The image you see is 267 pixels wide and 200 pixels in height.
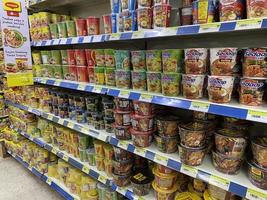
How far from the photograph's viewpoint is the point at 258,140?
3.25 feet

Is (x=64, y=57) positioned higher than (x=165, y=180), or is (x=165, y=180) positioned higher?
(x=64, y=57)

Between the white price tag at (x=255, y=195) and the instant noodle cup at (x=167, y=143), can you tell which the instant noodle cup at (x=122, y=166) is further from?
the white price tag at (x=255, y=195)

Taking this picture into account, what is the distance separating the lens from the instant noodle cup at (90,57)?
1.61 m

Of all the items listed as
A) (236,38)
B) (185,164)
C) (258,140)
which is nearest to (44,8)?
(236,38)

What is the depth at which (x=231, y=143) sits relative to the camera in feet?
3.26

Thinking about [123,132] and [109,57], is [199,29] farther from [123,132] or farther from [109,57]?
[123,132]

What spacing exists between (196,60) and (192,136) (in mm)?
367

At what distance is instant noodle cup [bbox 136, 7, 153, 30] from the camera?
119 centimetres

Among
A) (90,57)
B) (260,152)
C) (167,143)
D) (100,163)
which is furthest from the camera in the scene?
(100,163)

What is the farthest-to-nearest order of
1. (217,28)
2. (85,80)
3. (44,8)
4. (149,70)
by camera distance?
(44,8)
(85,80)
(149,70)
(217,28)

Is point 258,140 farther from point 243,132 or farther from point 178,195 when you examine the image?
point 178,195

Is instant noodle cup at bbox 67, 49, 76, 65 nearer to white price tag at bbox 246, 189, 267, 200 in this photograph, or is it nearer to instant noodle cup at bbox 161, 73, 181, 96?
instant noodle cup at bbox 161, 73, 181, 96

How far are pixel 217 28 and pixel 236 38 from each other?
0.51m

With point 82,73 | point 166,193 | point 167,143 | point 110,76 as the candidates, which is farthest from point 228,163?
point 82,73
